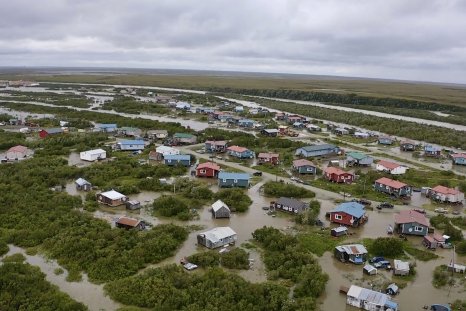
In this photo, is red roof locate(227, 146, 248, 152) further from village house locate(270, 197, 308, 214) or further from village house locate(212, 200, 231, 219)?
village house locate(212, 200, 231, 219)

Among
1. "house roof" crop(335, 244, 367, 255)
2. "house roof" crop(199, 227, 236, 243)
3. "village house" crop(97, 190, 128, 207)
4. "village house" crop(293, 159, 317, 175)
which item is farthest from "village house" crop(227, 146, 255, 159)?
"house roof" crop(335, 244, 367, 255)

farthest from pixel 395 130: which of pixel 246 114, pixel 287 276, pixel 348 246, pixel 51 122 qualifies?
pixel 51 122

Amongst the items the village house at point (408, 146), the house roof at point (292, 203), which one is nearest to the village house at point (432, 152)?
the village house at point (408, 146)

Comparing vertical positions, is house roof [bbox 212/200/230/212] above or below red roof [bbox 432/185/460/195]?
below

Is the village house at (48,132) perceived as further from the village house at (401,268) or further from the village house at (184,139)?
the village house at (401,268)

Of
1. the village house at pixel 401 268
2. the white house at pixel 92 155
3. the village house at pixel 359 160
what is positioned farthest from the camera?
the village house at pixel 359 160

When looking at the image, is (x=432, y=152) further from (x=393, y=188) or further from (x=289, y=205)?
(x=289, y=205)

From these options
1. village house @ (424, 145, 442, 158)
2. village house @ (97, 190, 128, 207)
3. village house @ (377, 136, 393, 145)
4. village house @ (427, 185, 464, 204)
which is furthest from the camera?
village house @ (377, 136, 393, 145)
